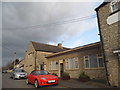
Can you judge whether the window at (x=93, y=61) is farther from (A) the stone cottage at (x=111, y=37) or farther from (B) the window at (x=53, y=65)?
(B) the window at (x=53, y=65)

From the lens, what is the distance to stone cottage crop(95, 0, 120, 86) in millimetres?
7766

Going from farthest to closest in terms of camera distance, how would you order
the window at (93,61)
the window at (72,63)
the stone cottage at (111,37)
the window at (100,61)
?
the window at (72,63) → the window at (93,61) → the window at (100,61) → the stone cottage at (111,37)

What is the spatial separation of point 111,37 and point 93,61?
4.10m

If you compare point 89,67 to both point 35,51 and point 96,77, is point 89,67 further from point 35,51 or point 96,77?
point 35,51

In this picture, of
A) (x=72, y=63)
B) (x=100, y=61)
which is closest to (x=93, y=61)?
(x=100, y=61)

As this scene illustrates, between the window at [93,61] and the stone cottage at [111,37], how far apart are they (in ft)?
7.73

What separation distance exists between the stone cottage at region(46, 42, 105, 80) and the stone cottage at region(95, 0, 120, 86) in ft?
7.09

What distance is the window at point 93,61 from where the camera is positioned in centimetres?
1086

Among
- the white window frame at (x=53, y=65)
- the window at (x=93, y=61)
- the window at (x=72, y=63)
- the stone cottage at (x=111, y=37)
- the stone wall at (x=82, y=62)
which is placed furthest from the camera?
the white window frame at (x=53, y=65)

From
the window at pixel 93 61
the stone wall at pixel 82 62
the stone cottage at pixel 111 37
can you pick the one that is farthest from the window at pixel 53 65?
the stone cottage at pixel 111 37

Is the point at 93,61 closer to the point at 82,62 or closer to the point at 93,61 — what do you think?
the point at 93,61

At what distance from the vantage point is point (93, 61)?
37.8 ft

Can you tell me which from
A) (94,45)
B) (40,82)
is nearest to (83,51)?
(94,45)

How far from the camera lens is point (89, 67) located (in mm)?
11820
